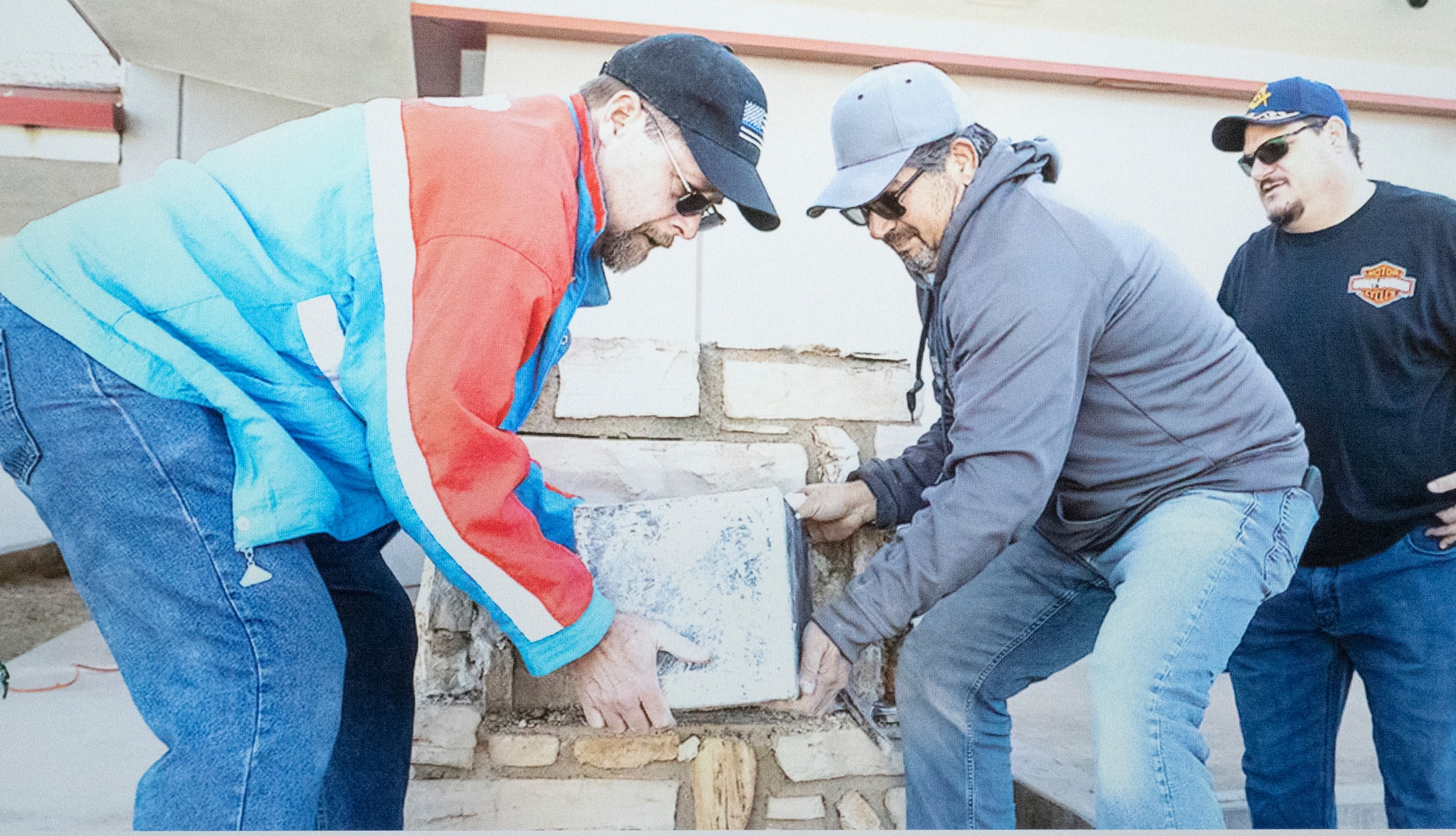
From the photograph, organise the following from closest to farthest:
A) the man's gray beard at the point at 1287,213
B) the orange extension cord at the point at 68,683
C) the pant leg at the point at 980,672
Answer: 1. the pant leg at the point at 980,672
2. the man's gray beard at the point at 1287,213
3. the orange extension cord at the point at 68,683

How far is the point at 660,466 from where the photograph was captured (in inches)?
67.3

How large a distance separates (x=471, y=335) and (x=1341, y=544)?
1704 millimetres

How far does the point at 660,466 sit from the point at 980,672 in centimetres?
70

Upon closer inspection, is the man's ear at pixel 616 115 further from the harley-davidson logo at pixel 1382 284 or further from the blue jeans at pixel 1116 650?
the harley-davidson logo at pixel 1382 284

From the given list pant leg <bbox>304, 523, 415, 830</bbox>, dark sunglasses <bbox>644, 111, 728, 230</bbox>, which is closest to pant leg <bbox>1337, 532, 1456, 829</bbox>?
dark sunglasses <bbox>644, 111, 728, 230</bbox>

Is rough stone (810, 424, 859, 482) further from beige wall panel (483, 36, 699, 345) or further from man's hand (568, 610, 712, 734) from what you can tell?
man's hand (568, 610, 712, 734)

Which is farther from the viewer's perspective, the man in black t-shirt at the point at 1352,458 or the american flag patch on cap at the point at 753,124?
the man in black t-shirt at the point at 1352,458

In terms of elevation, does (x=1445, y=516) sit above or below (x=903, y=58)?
below

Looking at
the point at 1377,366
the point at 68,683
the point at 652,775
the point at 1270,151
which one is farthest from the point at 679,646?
the point at 68,683

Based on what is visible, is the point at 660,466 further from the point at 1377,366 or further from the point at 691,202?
the point at 1377,366

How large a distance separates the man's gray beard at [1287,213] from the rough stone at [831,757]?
1.38 m

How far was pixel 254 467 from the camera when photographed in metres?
1.00

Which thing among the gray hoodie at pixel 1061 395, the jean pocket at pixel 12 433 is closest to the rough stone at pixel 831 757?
the gray hoodie at pixel 1061 395

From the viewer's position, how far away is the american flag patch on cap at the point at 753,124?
4.38ft
